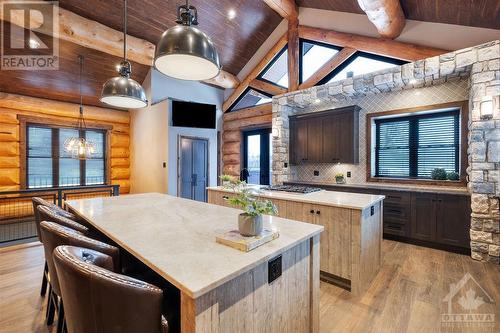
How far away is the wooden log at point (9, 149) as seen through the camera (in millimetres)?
5109

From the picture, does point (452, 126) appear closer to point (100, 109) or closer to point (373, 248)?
point (373, 248)

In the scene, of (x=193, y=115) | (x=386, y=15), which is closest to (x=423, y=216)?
(x=386, y=15)

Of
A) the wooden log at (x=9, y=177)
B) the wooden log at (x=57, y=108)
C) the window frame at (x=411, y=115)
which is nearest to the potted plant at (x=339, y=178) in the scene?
the window frame at (x=411, y=115)

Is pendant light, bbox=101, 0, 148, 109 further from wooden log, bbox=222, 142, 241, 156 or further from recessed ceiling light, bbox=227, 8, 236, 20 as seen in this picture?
wooden log, bbox=222, 142, 241, 156

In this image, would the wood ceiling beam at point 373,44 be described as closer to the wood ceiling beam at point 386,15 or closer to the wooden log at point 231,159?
the wood ceiling beam at point 386,15

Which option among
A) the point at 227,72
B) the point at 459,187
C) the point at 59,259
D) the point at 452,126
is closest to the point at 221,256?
the point at 59,259

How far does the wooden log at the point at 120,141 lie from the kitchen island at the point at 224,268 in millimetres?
5421

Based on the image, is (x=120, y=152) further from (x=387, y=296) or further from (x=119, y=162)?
(x=387, y=296)

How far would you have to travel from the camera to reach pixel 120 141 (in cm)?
685

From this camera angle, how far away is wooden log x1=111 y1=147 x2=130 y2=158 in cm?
672

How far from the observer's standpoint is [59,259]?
927mm

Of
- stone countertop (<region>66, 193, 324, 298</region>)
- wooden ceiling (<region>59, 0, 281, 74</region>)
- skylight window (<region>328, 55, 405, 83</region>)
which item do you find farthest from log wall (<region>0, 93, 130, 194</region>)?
skylight window (<region>328, 55, 405, 83</region>)

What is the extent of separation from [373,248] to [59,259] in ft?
9.29

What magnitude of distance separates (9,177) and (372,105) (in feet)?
25.4
